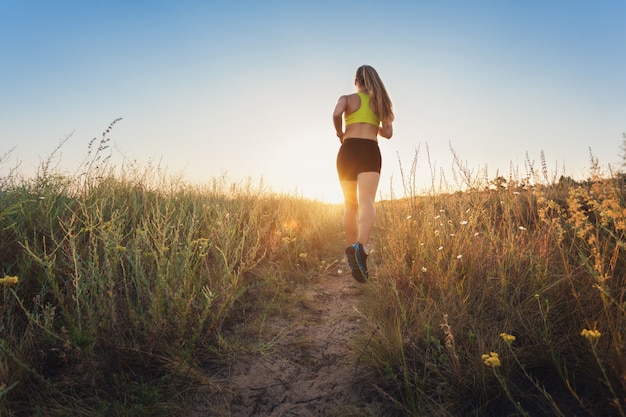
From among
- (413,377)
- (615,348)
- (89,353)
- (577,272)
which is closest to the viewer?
(615,348)

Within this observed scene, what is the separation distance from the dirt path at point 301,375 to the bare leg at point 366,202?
99 cm

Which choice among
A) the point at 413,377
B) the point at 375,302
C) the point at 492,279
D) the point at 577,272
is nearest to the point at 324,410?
the point at 413,377

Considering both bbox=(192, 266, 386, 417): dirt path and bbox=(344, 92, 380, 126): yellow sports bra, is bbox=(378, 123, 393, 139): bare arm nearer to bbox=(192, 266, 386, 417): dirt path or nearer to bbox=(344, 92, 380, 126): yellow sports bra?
bbox=(344, 92, 380, 126): yellow sports bra

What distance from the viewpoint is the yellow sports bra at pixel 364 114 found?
391 cm

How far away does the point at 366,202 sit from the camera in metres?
3.71

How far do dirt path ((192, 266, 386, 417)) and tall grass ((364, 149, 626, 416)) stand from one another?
0.16 metres

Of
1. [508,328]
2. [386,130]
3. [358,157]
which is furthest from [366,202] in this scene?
[508,328]

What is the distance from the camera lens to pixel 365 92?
4051 millimetres

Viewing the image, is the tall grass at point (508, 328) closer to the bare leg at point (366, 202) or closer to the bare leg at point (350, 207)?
the bare leg at point (366, 202)

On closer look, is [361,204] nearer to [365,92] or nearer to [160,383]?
[365,92]

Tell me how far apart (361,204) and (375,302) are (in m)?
1.35

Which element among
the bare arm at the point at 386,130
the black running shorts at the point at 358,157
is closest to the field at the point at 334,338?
the black running shorts at the point at 358,157

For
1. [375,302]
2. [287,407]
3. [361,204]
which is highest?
[361,204]

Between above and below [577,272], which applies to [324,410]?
below
